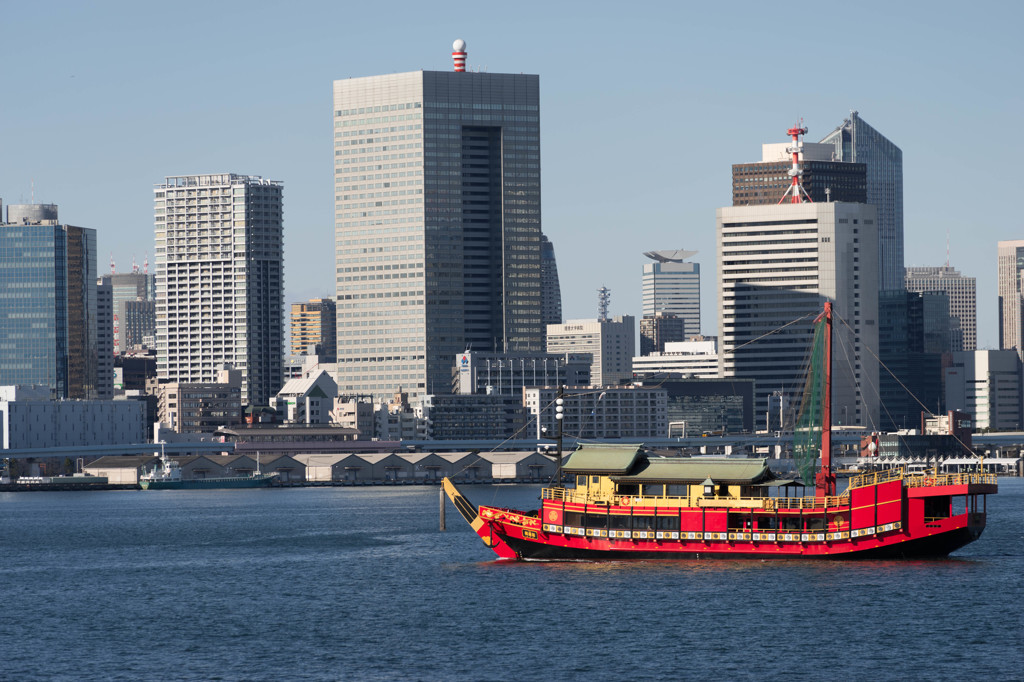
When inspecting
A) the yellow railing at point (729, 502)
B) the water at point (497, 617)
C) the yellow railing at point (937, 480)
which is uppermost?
the yellow railing at point (937, 480)

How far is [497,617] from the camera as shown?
85812 mm

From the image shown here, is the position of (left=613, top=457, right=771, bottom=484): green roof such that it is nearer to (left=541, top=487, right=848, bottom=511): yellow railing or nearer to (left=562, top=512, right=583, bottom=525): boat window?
(left=541, top=487, right=848, bottom=511): yellow railing

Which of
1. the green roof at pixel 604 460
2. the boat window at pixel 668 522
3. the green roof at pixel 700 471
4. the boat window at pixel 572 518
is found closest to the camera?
the green roof at pixel 700 471

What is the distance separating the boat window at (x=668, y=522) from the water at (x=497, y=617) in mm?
2448

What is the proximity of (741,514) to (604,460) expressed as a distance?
369 inches

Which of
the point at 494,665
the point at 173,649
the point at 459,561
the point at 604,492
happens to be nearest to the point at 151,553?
the point at 459,561

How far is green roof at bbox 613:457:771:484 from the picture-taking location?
337 ft

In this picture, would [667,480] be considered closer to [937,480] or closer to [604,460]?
[604,460]

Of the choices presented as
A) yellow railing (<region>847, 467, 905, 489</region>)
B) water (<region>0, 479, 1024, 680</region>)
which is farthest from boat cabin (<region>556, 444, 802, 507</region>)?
water (<region>0, 479, 1024, 680</region>)

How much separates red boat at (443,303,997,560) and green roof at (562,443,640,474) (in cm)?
6

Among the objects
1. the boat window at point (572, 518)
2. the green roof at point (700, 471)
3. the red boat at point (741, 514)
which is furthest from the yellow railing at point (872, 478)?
the boat window at point (572, 518)

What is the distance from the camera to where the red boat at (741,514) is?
10175 cm

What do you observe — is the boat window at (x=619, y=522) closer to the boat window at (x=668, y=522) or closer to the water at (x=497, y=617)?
the boat window at (x=668, y=522)

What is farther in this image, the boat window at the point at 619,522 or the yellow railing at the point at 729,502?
the boat window at the point at 619,522
